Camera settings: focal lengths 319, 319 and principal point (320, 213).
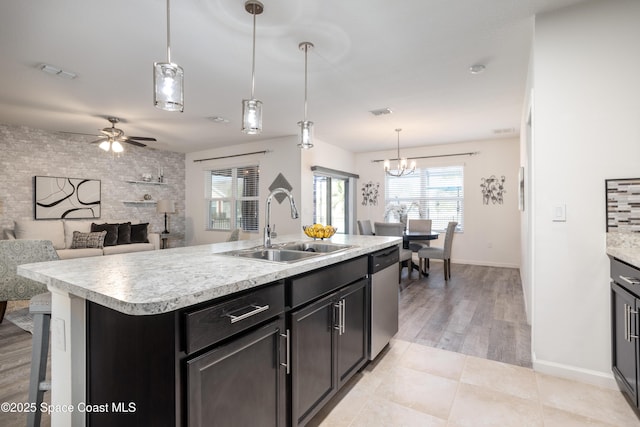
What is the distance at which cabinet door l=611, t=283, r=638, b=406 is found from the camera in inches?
63.8

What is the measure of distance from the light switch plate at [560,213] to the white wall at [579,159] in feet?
0.08

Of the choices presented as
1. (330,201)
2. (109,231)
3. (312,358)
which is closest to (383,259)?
(312,358)

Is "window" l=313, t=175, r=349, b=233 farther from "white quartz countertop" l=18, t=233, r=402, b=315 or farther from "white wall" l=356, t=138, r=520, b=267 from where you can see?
"white quartz countertop" l=18, t=233, r=402, b=315

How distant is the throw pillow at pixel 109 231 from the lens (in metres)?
5.57

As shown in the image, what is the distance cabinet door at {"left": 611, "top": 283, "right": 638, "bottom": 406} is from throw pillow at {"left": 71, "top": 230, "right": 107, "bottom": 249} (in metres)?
6.45

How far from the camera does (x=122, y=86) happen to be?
3.46 metres

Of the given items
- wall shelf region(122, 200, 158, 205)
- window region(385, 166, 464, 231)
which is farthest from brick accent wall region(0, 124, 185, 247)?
window region(385, 166, 464, 231)

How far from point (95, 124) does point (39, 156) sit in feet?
4.29

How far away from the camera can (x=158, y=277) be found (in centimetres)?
122

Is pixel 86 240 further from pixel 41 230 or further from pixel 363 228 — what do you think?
pixel 363 228

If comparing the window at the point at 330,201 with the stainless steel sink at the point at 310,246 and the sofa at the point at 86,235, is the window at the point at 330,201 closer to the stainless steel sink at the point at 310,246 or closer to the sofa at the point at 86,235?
the sofa at the point at 86,235

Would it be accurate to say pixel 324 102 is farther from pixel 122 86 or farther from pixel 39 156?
pixel 39 156

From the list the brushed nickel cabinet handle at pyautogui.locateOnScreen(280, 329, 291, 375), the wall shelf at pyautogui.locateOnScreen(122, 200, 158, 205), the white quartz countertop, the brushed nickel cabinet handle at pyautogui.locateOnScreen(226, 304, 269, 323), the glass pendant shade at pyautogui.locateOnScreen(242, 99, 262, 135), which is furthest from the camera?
the wall shelf at pyautogui.locateOnScreen(122, 200, 158, 205)

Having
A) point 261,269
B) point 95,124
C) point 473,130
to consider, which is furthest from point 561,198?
point 95,124
